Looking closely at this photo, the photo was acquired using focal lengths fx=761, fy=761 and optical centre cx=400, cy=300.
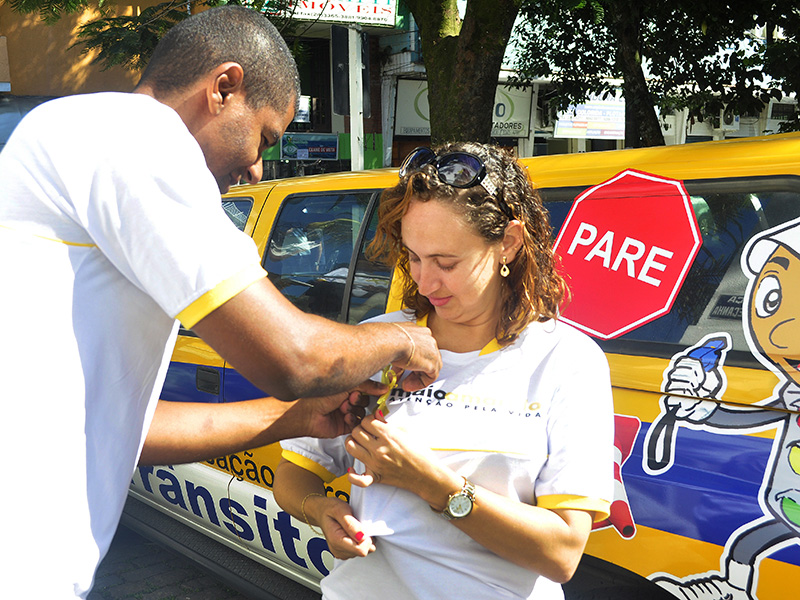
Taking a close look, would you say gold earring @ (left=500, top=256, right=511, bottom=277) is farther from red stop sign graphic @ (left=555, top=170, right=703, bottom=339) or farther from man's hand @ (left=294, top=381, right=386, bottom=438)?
red stop sign graphic @ (left=555, top=170, right=703, bottom=339)

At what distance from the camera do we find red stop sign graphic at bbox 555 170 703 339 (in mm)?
2059

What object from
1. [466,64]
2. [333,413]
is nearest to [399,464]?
[333,413]

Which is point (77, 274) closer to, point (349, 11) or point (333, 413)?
point (333, 413)

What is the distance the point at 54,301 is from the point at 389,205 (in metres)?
0.81

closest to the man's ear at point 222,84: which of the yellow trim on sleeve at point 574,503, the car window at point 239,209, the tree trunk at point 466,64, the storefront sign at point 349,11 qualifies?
the yellow trim on sleeve at point 574,503

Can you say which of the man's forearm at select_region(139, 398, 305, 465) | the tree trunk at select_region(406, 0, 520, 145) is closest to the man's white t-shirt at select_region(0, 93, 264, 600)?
the man's forearm at select_region(139, 398, 305, 465)

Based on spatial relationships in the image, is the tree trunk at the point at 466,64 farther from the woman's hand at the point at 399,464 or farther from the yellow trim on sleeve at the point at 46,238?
the yellow trim on sleeve at the point at 46,238

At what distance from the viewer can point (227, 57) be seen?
1586 mm

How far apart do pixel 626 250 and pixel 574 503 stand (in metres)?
0.89

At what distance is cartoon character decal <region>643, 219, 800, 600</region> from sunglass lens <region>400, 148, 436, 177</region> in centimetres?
84

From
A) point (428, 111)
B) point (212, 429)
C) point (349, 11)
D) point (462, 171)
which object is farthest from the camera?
point (428, 111)

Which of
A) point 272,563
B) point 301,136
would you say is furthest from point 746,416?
point 301,136

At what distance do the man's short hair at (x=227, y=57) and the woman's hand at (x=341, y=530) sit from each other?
860mm

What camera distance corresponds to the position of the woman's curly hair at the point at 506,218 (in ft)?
5.51
